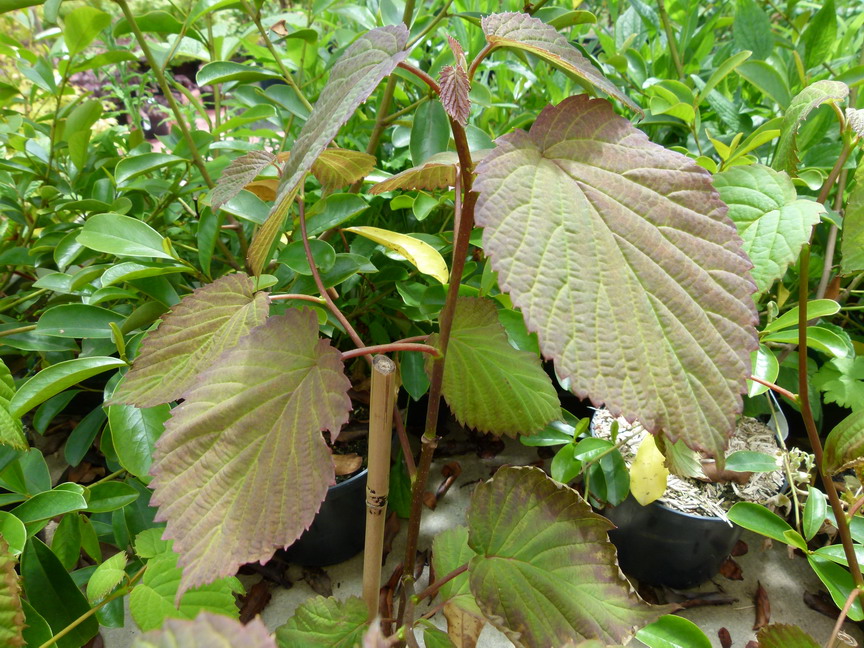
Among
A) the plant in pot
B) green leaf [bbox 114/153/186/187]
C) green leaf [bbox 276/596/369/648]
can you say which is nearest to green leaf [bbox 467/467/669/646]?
the plant in pot

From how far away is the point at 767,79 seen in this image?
2.88 feet

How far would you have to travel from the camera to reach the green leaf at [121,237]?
689mm

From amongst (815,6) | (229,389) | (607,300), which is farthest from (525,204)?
(815,6)

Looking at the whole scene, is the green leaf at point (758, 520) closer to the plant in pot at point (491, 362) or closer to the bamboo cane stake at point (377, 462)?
the plant in pot at point (491, 362)

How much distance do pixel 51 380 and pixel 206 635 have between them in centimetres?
49

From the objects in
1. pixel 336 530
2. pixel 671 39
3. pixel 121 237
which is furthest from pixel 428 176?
pixel 671 39

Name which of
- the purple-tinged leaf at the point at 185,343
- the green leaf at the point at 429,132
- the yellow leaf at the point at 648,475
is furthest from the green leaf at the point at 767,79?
the purple-tinged leaf at the point at 185,343

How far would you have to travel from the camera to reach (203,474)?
0.43 metres

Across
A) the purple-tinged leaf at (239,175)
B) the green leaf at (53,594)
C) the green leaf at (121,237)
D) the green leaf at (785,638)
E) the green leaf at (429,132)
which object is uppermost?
the purple-tinged leaf at (239,175)

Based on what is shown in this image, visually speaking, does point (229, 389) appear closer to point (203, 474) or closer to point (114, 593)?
point (203, 474)

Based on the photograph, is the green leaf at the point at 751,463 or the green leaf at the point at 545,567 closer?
the green leaf at the point at 545,567

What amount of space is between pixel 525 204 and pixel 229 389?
264 mm

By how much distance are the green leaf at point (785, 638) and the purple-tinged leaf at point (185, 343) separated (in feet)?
2.01

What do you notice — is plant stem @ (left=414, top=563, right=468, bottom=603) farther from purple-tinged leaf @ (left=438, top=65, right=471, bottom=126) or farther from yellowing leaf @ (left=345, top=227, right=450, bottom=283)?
purple-tinged leaf @ (left=438, top=65, right=471, bottom=126)
